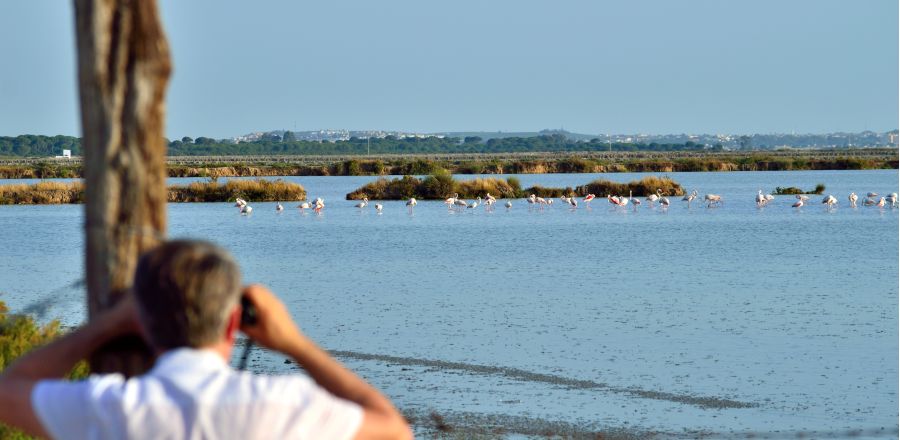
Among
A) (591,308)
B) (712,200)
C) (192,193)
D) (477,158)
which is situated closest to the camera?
(591,308)

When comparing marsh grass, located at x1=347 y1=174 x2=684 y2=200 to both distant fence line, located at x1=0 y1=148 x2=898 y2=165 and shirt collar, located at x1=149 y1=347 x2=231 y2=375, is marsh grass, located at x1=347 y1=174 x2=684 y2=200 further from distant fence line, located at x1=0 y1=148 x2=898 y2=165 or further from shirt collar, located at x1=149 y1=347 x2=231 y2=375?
distant fence line, located at x1=0 y1=148 x2=898 y2=165

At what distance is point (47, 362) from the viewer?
7.78ft

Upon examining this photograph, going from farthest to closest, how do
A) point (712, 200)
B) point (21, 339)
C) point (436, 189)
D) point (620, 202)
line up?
point (436, 189), point (620, 202), point (712, 200), point (21, 339)

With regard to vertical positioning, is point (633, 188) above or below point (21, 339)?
below

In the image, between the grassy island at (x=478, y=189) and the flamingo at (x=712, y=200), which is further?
the grassy island at (x=478, y=189)

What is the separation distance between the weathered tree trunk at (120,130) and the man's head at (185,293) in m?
0.53

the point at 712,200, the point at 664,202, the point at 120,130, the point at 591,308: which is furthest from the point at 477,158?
the point at 120,130

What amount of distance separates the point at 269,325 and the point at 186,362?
0.85 feet

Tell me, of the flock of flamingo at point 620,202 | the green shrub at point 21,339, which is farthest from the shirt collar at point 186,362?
the flock of flamingo at point 620,202

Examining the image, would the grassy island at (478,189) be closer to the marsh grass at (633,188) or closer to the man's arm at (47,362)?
the marsh grass at (633,188)

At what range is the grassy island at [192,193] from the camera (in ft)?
163

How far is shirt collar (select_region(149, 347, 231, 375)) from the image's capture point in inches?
85.7

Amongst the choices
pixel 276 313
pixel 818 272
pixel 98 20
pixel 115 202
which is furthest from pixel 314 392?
pixel 818 272

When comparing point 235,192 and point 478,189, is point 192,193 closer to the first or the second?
point 235,192
